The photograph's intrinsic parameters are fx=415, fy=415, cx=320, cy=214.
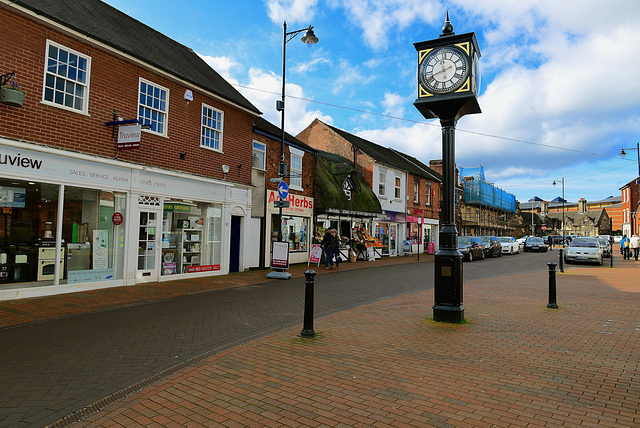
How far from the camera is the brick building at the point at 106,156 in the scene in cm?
899

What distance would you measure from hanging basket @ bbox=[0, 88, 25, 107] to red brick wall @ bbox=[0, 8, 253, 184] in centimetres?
22

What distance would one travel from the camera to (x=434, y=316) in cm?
707

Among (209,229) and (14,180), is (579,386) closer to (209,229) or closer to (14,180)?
(14,180)

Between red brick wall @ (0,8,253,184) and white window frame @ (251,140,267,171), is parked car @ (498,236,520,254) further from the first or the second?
red brick wall @ (0,8,253,184)

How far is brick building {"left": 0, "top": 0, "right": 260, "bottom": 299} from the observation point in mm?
8992

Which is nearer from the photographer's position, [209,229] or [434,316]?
[434,316]

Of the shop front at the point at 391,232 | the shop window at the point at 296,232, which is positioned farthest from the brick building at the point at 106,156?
the shop front at the point at 391,232

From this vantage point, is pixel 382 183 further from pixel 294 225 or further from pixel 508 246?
pixel 508 246

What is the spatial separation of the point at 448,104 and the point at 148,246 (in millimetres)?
9119

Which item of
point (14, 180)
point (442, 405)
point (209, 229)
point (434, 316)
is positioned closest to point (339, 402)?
point (442, 405)

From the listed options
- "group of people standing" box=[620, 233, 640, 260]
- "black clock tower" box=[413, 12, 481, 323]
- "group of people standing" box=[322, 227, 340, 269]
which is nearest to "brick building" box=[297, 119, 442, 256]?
"group of people standing" box=[322, 227, 340, 269]

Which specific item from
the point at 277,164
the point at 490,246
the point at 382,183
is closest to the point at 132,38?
the point at 277,164

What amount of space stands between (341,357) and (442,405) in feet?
5.34

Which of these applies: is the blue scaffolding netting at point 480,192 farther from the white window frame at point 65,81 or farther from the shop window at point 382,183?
the white window frame at point 65,81
